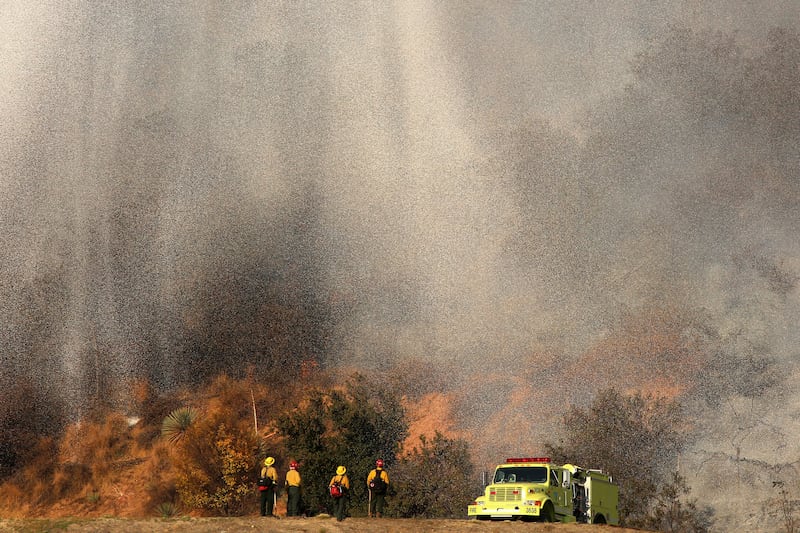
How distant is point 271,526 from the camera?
26766mm

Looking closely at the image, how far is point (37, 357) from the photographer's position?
12419 cm

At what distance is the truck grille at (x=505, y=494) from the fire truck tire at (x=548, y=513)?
3.00 feet

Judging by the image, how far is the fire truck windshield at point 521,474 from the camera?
108 feet

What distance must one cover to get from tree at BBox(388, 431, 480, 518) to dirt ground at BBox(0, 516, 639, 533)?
33799 millimetres

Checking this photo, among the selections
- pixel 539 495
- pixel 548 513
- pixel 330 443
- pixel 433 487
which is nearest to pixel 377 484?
pixel 539 495

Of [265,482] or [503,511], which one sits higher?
[265,482]

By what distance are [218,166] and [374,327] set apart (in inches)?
1199

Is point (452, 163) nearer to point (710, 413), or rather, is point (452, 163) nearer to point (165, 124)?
point (165, 124)

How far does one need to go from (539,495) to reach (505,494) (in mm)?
1221

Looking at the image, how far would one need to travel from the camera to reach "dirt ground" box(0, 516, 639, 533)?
25484 millimetres

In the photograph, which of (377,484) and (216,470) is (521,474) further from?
(216,470)

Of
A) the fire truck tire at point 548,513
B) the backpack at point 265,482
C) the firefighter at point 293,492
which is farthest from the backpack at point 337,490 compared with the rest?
the fire truck tire at point 548,513

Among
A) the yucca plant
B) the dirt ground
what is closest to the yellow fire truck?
the dirt ground

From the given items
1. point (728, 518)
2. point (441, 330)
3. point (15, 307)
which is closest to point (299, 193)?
point (441, 330)
